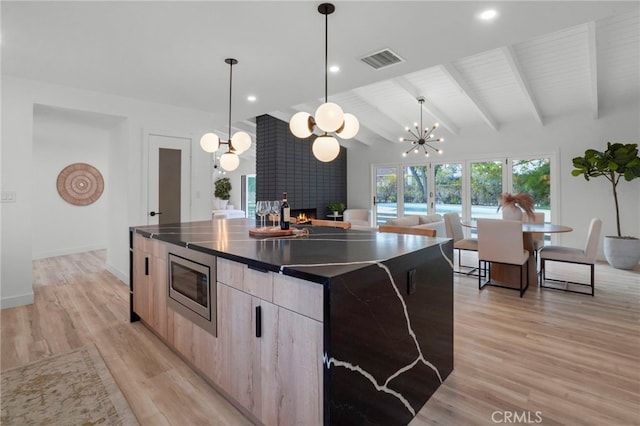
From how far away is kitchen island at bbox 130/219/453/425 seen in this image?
1.19m

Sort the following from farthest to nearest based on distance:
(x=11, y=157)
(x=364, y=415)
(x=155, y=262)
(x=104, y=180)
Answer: (x=104, y=180)
(x=11, y=157)
(x=155, y=262)
(x=364, y=415)

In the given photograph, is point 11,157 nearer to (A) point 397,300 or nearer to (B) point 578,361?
(A) point 397,300

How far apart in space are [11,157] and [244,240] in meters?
3.08

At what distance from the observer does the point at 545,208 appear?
6.18 metres

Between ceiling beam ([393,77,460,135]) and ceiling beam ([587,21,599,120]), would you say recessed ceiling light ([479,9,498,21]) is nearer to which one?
ceiling beam ([587,21,599,120])

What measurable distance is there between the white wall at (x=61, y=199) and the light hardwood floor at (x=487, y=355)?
8.63 ft

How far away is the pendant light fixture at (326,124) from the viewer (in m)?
2.10

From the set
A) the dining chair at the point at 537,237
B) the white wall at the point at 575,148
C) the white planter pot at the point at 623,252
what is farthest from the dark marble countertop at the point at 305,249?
the white wall at the point at 575,148

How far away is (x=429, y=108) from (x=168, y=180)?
15.3ft

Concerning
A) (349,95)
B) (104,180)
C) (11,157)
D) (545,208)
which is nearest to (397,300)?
(11,157)

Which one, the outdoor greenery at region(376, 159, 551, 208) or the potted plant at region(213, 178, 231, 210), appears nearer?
the outdoor greenery at region(376, 159, 551, 208)

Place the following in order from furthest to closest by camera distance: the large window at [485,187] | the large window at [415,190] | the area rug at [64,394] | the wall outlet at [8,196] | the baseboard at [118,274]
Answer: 1. the large window at [415,190]
2. the large window at [485,187]
3. the baseboard at [118,274]
4. the wall outlet at [8,196]
5. the area rug at [64,394]

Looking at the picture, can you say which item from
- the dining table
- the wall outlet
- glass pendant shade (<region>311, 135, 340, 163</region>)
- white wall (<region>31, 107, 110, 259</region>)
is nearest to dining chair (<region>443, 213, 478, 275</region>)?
the dining table

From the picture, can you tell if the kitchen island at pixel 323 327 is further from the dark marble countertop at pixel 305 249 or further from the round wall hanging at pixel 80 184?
the round wall hanging at pixel 80 184
